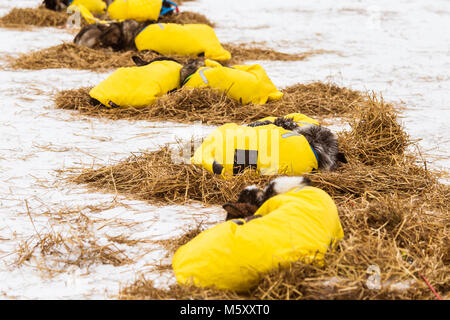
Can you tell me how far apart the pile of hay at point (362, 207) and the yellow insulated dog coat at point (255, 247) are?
5cm

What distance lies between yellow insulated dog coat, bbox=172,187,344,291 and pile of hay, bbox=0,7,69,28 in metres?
8.93

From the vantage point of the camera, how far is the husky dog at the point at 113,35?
772cm

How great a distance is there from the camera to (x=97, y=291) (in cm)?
242

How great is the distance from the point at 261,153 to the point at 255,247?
1360mm

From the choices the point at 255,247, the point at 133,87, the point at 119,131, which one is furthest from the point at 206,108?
the point at 255,247

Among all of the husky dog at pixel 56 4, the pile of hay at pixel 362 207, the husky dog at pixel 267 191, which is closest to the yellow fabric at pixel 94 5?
the husky dog at pixel 56 4

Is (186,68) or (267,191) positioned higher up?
(186,68)

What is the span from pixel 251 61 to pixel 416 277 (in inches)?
234

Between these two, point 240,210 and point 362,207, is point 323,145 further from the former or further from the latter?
point 240,210

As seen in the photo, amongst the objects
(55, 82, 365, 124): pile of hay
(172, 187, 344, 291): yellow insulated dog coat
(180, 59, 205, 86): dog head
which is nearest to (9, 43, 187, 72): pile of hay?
(55, 82, 365, 124): pile of hay

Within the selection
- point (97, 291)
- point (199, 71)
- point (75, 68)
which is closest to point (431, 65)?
point (199, 71)

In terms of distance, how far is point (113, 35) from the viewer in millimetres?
7750

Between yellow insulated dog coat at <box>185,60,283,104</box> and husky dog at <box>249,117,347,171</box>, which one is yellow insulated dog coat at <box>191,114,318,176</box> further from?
yellow insulated dog coat at <box>185,60,283,104</box>
